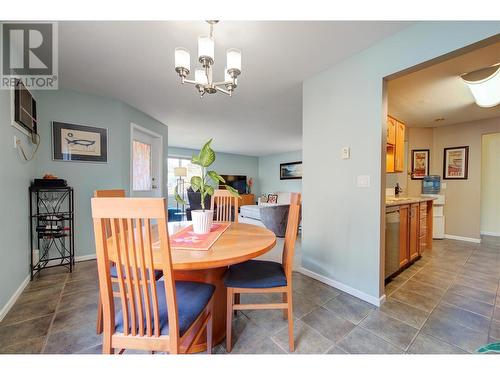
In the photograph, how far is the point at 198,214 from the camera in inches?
58.4

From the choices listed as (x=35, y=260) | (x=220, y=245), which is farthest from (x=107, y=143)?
(x=220, y=245)

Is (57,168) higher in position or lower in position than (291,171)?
lower

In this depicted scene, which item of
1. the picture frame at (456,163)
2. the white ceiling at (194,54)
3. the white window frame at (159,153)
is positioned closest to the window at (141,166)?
the white window frame at (159,153)

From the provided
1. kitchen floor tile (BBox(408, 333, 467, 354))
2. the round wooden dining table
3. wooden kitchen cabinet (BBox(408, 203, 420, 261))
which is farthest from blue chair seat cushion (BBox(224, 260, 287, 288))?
wooden kitchen cabinet (BBox(408, 203, 420, 261))

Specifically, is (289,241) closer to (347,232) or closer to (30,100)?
(347,232)

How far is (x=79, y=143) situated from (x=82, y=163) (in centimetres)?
27

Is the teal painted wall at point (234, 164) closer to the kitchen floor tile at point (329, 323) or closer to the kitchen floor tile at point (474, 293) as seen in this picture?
the kitchen floor tile at point (329, 323)

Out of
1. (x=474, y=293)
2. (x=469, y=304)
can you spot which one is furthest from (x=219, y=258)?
(x=474, y=293)

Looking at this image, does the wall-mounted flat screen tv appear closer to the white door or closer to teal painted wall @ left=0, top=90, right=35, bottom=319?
teal painted wall @ left=0, top=90, right=35, bottom=319

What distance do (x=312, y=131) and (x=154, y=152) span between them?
3107 mm

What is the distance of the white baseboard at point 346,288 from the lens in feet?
6.07

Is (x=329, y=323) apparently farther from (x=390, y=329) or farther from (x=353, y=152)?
(x=353, y=152)

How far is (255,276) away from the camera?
1372mm

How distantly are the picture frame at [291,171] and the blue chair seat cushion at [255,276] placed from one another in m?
6.26
